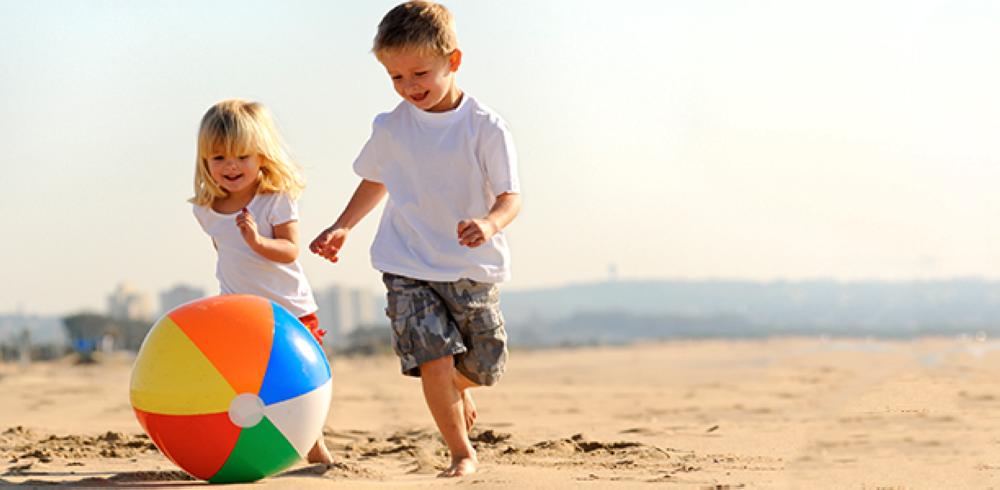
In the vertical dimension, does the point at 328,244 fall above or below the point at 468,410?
above

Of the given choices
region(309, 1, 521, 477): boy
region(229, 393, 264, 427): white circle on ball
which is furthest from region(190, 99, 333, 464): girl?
region(229, 393, 264, 427): white circle on ball

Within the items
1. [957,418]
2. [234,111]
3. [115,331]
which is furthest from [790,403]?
[115,331]

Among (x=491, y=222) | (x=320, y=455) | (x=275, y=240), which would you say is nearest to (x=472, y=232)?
(x=491, y=222)

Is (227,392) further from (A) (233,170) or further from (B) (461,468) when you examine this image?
(A) (233,170)

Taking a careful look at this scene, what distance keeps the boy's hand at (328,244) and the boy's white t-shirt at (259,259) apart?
1.19 feet

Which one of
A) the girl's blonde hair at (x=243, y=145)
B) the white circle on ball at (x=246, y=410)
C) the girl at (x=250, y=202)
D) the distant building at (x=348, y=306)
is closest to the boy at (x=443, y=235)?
the girl at (x=250, y=202)

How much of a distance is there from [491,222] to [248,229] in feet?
3.70

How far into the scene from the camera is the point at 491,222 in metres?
4.60

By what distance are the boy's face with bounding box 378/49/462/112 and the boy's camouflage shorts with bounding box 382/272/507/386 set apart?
0.72 m

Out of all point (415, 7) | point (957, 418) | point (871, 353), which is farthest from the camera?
point (871, 353)

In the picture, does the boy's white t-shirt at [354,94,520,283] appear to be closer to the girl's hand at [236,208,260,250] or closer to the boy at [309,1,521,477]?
the boy at [309,1,521,477]

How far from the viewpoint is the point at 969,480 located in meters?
4.42

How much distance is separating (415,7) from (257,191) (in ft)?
3.65

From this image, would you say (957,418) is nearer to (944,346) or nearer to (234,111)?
(234,111)
